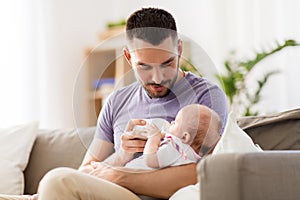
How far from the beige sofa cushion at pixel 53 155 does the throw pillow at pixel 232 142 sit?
749mm

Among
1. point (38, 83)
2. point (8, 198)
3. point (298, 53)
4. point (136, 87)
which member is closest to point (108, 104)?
point (136, 87)

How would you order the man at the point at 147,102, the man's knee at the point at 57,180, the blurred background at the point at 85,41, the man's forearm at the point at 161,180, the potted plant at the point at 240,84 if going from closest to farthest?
the man's knee at the point at 57,180
the man at the point at 147,102
the man's forearm at the point at 161,180
the potted plant at the point at 240,84
the blurred background at the point at 85,41

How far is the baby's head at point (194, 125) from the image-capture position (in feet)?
5.90

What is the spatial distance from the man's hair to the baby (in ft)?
0.71

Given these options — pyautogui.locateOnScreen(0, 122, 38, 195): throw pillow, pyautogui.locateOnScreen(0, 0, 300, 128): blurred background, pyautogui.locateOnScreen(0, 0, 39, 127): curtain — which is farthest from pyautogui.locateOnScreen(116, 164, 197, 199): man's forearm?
pyautogui.locateOnScreen(0, 0, 39, 127): curtain

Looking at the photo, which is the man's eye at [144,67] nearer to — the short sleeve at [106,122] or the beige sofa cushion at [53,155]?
the short sleeve at [106,122]

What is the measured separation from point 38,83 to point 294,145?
2390 millimetres

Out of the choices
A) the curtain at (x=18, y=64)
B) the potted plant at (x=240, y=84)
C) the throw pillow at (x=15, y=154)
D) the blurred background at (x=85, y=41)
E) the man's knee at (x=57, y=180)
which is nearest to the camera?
the man's knee at (x=57, y=180)

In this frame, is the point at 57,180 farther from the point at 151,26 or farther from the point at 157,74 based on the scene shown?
the point at 151,26

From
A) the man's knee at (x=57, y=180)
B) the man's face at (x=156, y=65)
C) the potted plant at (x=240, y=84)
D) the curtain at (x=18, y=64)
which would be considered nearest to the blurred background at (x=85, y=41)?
the curtain at (x=18, y=64)

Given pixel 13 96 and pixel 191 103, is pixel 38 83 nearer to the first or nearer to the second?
pixel 13 96

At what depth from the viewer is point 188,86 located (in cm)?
187

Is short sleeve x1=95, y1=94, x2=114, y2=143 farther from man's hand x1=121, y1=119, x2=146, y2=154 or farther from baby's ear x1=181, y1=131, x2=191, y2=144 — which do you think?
baby's ear x1=181, y1=131, x2=191, y2=144

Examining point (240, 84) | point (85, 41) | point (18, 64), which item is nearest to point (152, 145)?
point (240, 84)
